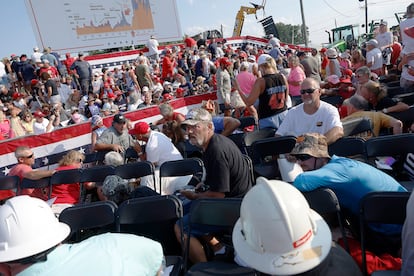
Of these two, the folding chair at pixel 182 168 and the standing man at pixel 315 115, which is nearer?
the standing man at pixel 315 115

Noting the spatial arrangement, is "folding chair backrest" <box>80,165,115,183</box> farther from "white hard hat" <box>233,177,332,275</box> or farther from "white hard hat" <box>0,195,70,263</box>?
"white hard hat" <box>233,177,332,275</box>

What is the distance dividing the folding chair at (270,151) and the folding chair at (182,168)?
2.44 ft

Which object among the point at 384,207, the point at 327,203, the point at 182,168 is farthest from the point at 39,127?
the point at 384,207

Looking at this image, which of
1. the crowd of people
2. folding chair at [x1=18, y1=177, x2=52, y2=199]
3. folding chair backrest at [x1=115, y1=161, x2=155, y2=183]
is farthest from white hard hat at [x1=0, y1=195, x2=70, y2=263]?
folding chair at [x1=18, y1=177, x2=52, y2=199]

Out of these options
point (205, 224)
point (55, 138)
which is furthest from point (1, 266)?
point (55, 138)

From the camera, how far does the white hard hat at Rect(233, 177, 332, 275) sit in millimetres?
1305

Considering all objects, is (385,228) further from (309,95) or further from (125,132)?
(125,132)

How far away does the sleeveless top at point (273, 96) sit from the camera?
459cm

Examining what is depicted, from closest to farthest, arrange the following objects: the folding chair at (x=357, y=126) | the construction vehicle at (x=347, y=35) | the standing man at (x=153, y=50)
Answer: the folding chair at (x=357, y=126), the standing man at (x=153, y=50), the construction vehicle at (x=347, y=35)

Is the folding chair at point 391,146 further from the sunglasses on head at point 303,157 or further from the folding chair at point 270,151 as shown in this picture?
the sunglasses on head at point 303,157

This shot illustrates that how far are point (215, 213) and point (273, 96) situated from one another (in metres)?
2.50

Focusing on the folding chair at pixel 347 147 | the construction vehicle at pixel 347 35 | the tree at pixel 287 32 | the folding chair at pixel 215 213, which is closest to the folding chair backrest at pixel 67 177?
the folding chair at pixel 215 213

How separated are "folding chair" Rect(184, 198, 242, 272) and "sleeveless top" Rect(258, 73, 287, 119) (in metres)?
2.40

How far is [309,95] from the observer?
3.71 meters
